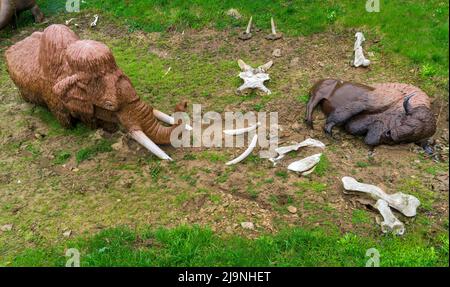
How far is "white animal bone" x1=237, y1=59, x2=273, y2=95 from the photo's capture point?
7863 millimetres

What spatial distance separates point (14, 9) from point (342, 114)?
301 inches

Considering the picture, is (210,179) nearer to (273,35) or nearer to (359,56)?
(359,56)

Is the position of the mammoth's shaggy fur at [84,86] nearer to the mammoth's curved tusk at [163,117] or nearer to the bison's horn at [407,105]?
the mammoth's curved tusk at [163,117]

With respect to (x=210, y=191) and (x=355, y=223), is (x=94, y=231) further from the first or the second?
(x=355, y=223)

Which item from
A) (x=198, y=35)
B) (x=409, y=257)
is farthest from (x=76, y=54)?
(x=409, y=257)

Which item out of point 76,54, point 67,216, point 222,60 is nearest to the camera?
point 67,216

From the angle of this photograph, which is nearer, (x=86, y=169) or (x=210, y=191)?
(x=210, y=191)

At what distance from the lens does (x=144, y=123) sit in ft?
21.4

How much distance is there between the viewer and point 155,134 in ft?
21.5

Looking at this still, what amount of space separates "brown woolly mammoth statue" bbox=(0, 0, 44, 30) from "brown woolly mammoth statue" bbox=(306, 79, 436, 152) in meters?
6.98

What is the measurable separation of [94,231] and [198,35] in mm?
5572

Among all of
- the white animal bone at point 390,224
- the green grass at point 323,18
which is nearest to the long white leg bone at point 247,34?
the green grass at point 323,18

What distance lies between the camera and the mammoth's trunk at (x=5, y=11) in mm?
10281

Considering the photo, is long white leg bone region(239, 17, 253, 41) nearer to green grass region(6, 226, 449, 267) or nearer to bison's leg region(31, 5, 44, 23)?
bison's leg region(31, 5, 44, 23)
